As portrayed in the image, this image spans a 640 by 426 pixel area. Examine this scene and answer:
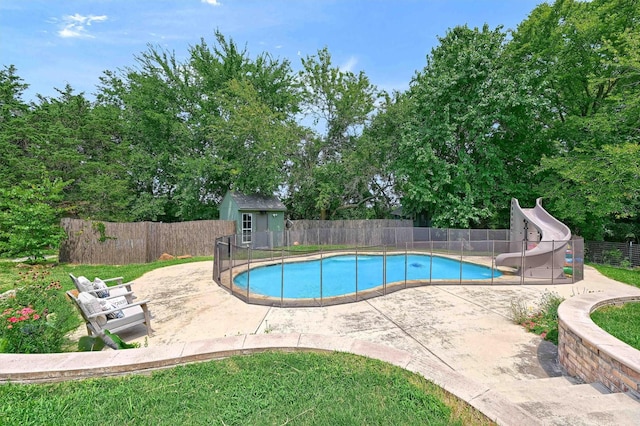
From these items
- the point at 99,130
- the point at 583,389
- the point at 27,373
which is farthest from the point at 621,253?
the point at 99,130

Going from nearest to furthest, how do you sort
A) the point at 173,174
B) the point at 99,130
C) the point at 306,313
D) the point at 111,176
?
the point at 306,313 < the point at 111,176 < the point at 99,130 < the point at 173,174

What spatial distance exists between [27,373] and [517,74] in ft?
69.3

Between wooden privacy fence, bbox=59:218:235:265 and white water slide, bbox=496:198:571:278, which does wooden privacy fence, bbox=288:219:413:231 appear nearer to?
wooden privacy fence, bbox=59:218:235:265

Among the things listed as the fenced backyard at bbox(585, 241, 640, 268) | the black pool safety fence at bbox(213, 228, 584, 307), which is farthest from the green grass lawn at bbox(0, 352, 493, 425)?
the fenced backyard at bbox(585, 241, 640, 268)

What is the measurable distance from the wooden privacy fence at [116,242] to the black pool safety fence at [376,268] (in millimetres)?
4108

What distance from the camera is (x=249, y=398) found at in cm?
259

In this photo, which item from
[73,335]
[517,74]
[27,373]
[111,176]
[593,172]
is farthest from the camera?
[111,176]

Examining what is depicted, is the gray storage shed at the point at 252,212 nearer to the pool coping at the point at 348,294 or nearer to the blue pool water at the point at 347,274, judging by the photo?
the blue pool water at the point at 347,274

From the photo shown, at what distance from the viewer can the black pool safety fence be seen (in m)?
7.74

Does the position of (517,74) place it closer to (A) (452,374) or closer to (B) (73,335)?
(A) (452,374)

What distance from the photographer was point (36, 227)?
35.7 ft

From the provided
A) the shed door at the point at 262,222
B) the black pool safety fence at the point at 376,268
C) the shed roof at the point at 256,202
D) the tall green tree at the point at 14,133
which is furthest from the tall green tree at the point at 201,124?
the black pool safety fence at the point at 376,268

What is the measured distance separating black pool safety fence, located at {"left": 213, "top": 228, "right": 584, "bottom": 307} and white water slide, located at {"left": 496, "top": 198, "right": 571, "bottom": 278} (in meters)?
0.03

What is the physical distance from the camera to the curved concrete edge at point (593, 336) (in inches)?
108
